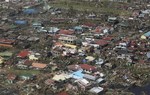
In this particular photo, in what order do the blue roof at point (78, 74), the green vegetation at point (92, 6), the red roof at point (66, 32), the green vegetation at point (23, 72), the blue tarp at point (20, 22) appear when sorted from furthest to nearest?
1. the green vegetation at point (92, 6)
2. the blue tarp at point (20, 22)
3. the red roof at point (66, 32)
4. the green vegetation at point (23, 72)
5. the blue roof at point (78, 74)

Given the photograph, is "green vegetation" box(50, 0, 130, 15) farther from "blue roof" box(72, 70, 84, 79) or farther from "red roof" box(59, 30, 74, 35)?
"blue roof" box(72, 70, 84, 79)

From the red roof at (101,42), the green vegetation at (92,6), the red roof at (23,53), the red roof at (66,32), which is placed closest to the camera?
the red roof at (23,53)

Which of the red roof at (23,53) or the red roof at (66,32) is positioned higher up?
the red roof at (66,32)

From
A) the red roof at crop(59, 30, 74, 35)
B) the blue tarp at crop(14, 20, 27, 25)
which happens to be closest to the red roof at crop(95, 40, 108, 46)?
the red roof at crop(59, 30, 74, 35)

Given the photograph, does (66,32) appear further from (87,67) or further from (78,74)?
(78,74)

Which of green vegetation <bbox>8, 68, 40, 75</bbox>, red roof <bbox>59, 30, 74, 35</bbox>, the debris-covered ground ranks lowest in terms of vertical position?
green vegetation <bbox>8, 68, 40, 75</bbox>

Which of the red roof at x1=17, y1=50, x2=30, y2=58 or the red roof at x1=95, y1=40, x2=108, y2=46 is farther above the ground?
the red roof at x1=95, y1=40, x2=108, y2=46

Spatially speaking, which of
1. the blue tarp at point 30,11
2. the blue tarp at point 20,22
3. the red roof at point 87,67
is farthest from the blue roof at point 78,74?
the blue tarp at point 30,11

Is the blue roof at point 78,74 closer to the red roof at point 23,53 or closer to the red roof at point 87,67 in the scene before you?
the red roof at point 87,67

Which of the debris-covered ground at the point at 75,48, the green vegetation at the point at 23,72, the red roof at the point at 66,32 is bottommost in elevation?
the green vegetation at the point at 23,72

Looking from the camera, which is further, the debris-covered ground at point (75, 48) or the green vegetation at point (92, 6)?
the green vegetation at point (92, 6)

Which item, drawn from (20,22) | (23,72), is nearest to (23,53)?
(23,72)

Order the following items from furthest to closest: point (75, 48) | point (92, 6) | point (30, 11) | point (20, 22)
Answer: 1. point (92, 6)
2. point (30, 11)
3. point (20, 22)
4. point (75, 48)
